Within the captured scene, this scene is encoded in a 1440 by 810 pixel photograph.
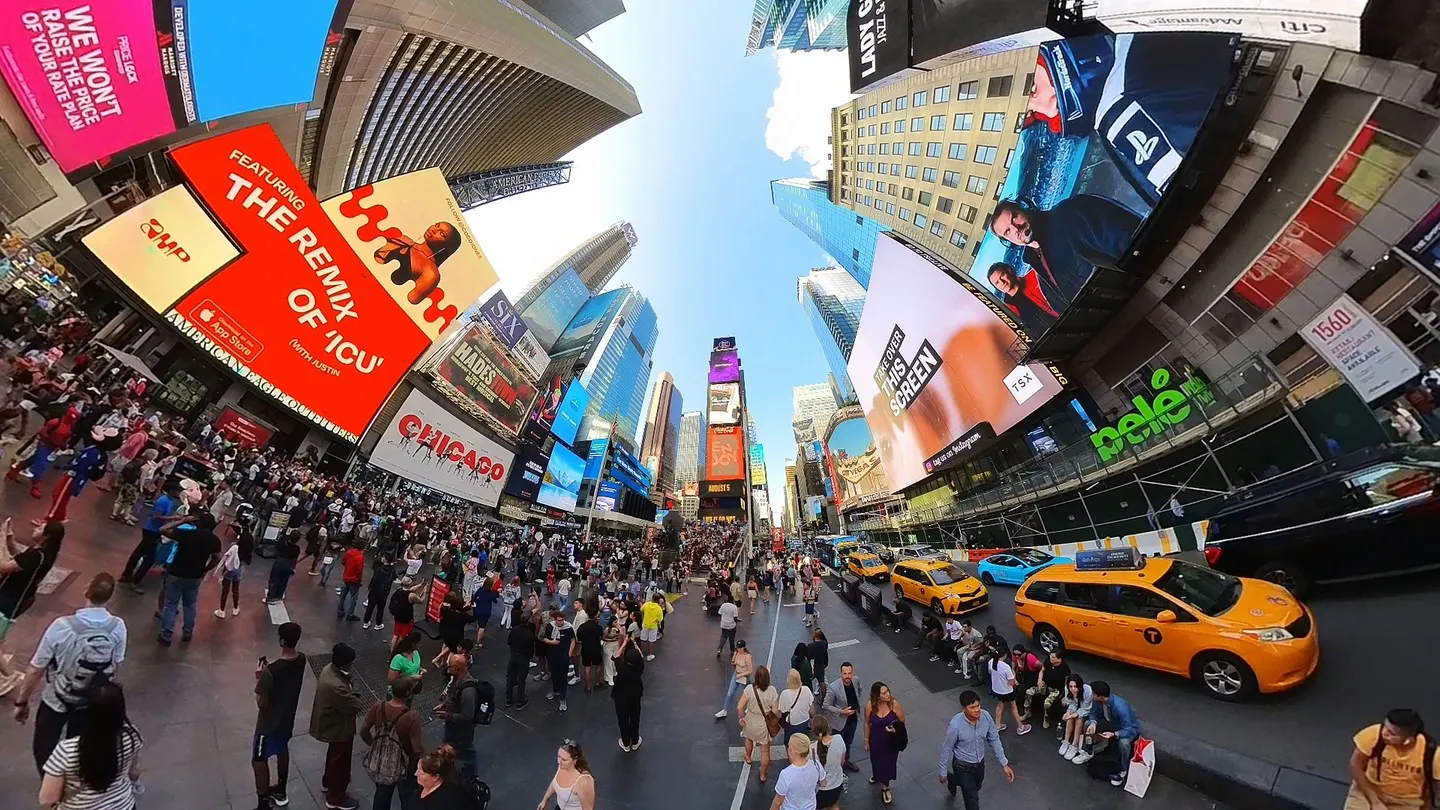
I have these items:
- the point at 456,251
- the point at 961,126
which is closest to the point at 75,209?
the point at 456,251

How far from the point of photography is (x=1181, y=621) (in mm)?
7355

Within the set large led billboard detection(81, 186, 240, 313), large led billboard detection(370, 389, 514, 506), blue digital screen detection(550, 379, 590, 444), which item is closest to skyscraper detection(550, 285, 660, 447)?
blue digital screen detection(550, 379, 590, 444)

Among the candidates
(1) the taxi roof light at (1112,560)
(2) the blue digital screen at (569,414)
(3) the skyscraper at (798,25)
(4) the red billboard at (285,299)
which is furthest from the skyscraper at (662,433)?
(1) the taxi roof light at (1112,560)

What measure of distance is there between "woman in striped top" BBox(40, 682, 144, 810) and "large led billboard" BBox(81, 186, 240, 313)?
27817mm

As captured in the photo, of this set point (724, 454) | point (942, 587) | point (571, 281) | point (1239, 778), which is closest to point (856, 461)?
point (724, 454)

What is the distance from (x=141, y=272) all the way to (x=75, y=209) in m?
3.07

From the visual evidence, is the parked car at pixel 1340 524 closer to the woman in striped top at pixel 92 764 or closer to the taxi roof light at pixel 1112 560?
the taxi roof light at pixel 1112 560

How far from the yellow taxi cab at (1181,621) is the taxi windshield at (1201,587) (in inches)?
0.5

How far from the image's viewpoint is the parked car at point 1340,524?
7.78 m

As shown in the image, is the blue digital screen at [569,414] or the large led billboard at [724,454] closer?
the blue digital screen at [569,414]

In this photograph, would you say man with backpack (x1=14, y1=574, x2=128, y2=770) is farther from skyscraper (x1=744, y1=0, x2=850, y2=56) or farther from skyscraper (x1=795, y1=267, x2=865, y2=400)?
skyscraper (x1=795, y1=267, x2=865, y2=400)

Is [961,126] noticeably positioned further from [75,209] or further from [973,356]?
[75,209]

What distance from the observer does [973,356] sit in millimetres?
28859

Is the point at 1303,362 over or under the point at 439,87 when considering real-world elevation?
under
